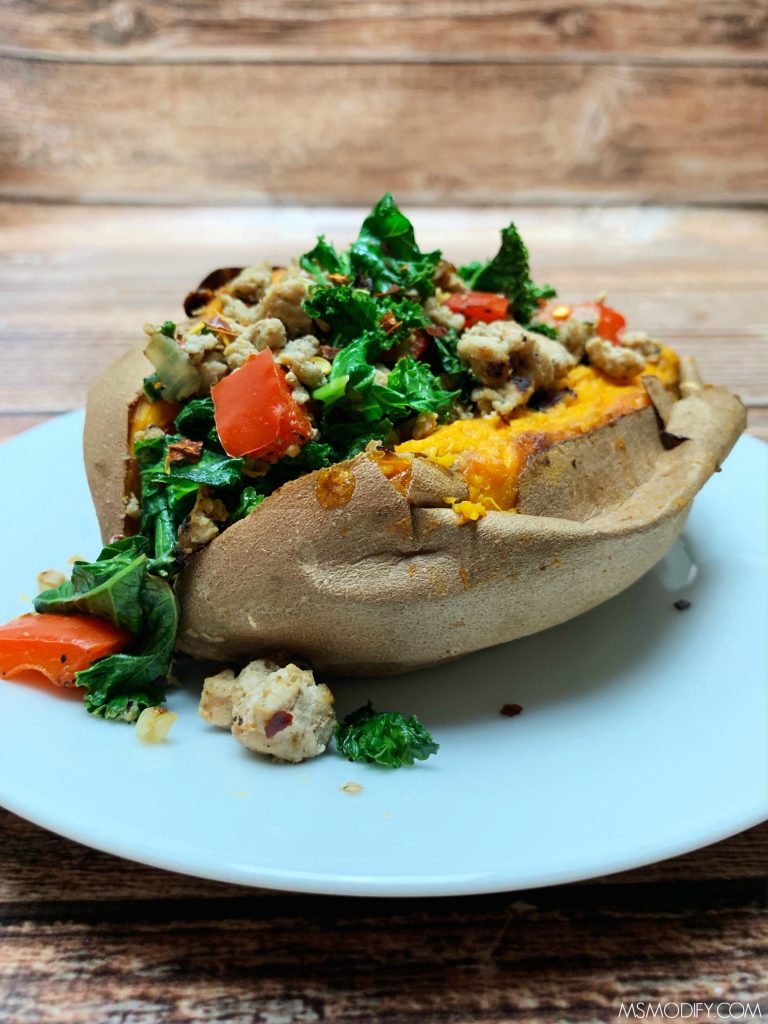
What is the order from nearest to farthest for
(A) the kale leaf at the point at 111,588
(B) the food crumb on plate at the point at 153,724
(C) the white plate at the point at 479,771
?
(C) the white plate at the point at 479,771 < (B) the food crumb on plate at the point at 153,724 < (A) the kale leaf at the point at 111,588

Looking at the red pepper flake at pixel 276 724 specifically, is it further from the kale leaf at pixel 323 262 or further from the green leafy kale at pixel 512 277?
the green leafy kale at pixel 512 277

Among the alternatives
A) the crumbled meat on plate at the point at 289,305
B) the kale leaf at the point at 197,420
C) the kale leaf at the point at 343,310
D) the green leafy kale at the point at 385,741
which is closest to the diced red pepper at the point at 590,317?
the kale leaf at the point at 343,310

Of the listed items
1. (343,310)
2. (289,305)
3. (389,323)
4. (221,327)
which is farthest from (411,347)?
(221,327)

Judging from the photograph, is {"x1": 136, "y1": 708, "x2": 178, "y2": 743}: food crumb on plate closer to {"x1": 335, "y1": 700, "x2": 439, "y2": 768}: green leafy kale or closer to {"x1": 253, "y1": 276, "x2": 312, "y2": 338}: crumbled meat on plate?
{"x1": 335, "y1": 700, "x2": 439, "y2": 768}: green leafy kale

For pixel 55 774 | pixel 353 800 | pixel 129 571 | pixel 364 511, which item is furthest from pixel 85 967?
pixel 364 511

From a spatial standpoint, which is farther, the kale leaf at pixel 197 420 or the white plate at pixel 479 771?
the kale leaf at pixel 197 420

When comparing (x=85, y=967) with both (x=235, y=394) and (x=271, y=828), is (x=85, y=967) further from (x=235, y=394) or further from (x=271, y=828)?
(x=235, y=394)

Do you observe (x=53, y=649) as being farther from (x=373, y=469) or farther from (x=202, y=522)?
(x=373, y=469)
